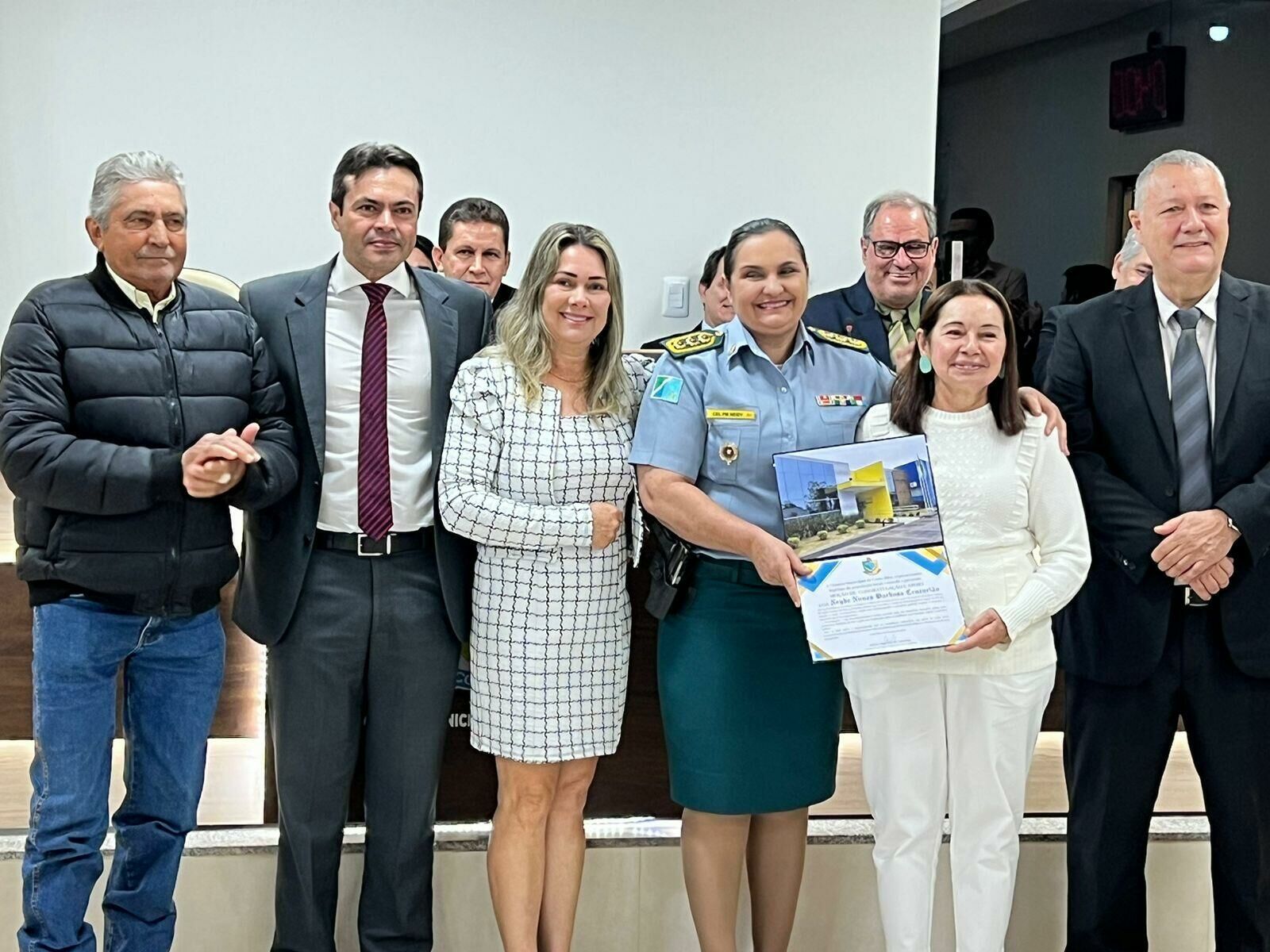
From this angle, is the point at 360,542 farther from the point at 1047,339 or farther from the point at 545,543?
the point at 1047,339

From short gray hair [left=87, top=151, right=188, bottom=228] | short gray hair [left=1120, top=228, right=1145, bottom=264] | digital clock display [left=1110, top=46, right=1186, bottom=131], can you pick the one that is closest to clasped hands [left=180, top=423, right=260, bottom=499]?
short gray hair [left=87, top=151, right=188, bottom=228]

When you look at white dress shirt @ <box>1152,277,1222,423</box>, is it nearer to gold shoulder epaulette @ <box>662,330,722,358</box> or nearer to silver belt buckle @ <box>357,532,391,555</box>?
gold shoulder epaulette @ <box>662,330,722,358</box>

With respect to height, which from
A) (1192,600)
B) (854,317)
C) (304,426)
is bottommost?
(1192,600)

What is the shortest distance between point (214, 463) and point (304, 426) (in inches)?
9.8

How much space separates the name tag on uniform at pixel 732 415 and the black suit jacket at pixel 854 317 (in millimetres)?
977

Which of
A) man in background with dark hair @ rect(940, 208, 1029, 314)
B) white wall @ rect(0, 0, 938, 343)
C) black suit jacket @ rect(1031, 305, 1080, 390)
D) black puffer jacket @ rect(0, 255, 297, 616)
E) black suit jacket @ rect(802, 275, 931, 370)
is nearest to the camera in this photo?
black puffer jacket @ rect(0, 255, 297, 616)

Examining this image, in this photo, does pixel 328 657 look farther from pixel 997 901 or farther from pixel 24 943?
pixel 997 901

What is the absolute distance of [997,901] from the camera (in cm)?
245

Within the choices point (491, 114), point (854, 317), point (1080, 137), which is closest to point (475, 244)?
point (854, 317)

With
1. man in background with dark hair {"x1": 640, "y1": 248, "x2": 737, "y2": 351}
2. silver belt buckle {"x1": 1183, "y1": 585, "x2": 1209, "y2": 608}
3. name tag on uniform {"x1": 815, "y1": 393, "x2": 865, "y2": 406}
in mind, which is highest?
man in background with dark hair {"x1": 640, "y1": 248, "x2": 737, "y2": 351}

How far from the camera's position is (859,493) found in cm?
237

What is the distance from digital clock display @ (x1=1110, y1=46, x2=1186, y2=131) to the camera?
18.6 feet

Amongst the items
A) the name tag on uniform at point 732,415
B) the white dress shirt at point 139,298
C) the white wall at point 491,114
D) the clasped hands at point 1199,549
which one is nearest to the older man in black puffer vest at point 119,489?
the white dress shirt at point 139,298

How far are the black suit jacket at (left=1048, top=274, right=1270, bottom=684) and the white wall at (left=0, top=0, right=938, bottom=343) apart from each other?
105 inches
